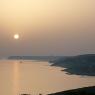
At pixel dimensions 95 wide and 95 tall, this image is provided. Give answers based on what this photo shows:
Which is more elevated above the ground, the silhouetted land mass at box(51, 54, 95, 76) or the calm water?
the silhouetted land mass at box(51, 54, 95, 76)

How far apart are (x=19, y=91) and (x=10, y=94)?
461 centimetres

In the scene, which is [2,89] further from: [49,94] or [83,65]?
[83,65]

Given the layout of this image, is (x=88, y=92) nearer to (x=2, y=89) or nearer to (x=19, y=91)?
(x=19, y=91)

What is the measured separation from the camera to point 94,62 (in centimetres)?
14788

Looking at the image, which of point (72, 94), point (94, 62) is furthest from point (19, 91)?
point (94, 62)

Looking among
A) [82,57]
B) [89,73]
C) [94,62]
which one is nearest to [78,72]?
[89,73]

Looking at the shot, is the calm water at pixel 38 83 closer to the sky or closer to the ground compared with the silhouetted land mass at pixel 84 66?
closer to the ground

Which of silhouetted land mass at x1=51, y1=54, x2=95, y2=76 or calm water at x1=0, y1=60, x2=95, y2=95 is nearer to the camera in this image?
calm water at x1=0, y1=60, x2=95, y2=95

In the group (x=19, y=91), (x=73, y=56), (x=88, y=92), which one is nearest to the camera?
(x=88, y=92)

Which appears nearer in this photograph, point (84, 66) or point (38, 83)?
point (38, 83)

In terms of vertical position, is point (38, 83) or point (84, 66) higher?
point (84, 66)

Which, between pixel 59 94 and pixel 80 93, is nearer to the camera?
pixel 80 93

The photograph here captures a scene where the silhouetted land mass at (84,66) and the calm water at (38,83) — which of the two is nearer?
the calm water at (38,83)

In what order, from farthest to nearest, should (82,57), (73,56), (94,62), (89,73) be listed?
(73,56) → (82,57) → (94,62) → (89,73)
